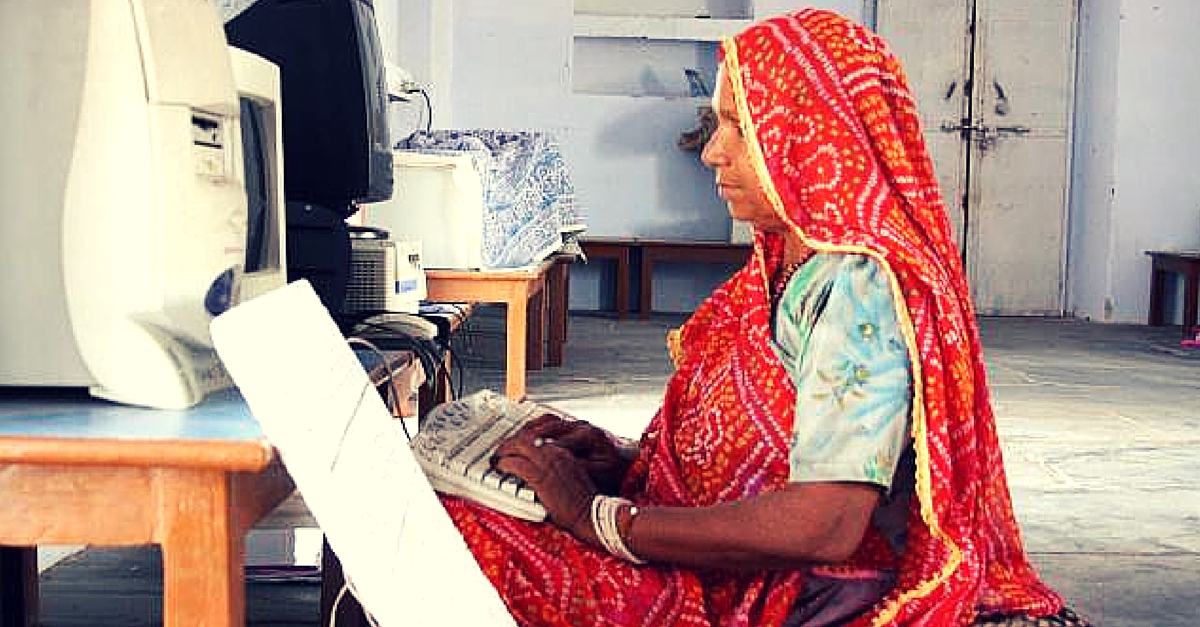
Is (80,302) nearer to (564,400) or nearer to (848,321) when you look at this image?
(848,321)

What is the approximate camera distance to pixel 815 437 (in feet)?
5.00

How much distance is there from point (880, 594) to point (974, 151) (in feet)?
29.4

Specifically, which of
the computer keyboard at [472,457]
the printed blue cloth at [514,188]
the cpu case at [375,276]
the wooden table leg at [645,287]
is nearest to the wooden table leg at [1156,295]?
the wooden table leg at [645,287]

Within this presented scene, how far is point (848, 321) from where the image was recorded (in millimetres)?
1549

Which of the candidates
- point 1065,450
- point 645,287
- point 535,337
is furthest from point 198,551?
point 645,287

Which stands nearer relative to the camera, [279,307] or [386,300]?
[279,307]

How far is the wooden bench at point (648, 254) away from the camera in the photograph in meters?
9.56

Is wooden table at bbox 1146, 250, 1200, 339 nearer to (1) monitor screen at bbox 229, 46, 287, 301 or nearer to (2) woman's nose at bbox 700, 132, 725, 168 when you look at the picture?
(2) woman's nose at bbox 700, 132, 725, 168

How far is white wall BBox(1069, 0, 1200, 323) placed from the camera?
32.0ft

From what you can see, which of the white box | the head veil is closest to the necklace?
the head veil

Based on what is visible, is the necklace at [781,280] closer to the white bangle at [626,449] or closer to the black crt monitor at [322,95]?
the white bangle at [626,449]

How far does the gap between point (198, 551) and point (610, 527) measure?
629mm

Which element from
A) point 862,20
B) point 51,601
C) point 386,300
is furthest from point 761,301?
point 862,20

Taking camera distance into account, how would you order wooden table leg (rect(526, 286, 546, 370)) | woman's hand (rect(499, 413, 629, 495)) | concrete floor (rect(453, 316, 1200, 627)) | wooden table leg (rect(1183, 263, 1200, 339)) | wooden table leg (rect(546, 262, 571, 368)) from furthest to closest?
wooden table leg (rect(1183, 263, 1200, 339)), wooden table leg (rect(546, 262, 571, 368)), wooden table leg (rect(526, 286, 546, 370)), concrete floor (rect(453, 316, 1200, 627)), woman's hand (rect(499, 413, 629, 495))
